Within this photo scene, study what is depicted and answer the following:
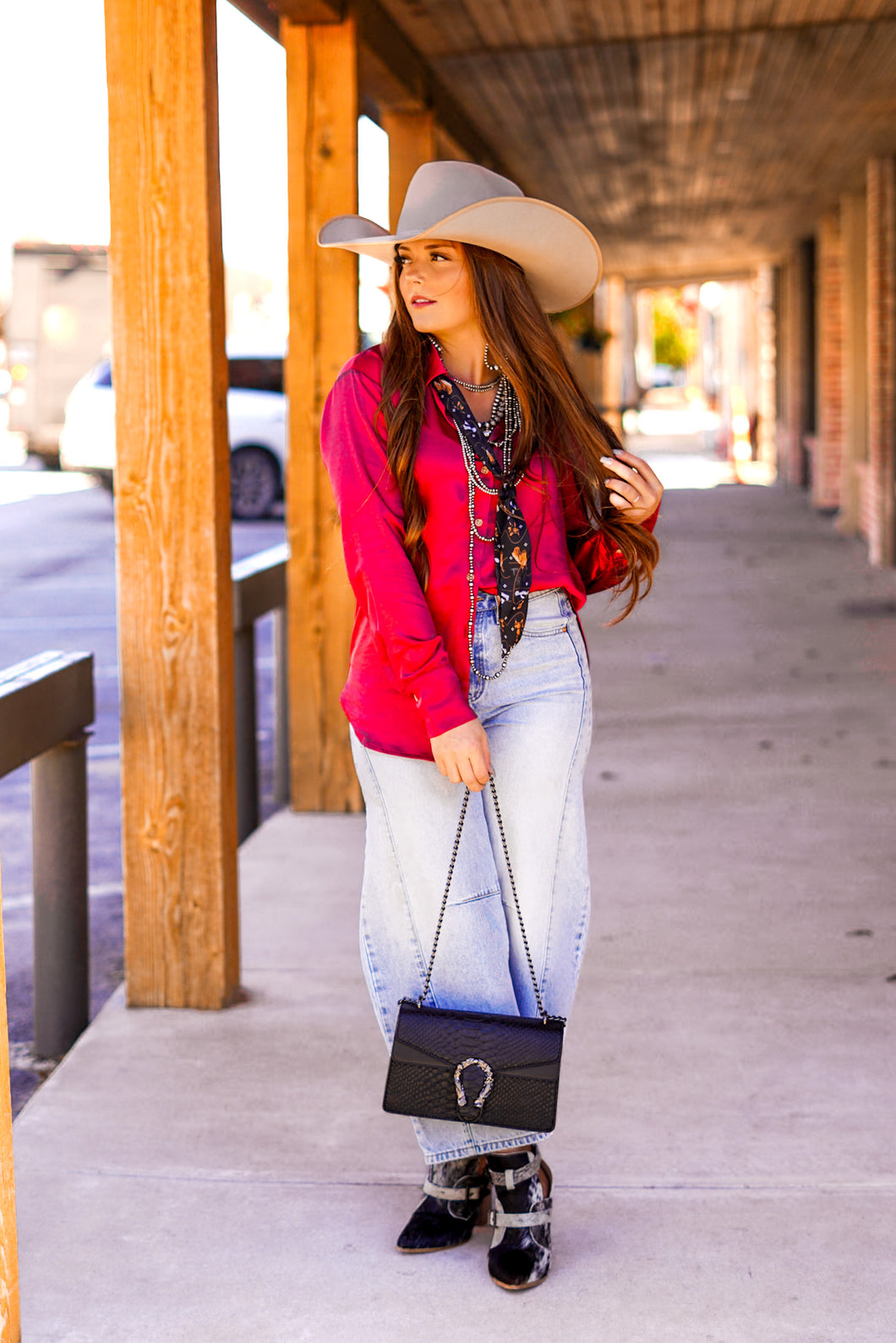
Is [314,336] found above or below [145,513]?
above

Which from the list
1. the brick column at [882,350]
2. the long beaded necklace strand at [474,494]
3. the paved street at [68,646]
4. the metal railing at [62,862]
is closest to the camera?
the long beaded necklace strand at [474,494]

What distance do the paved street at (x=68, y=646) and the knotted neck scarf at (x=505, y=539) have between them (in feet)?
6.46

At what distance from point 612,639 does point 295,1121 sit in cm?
691

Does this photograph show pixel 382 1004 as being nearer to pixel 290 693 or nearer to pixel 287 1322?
pixel 287 1322

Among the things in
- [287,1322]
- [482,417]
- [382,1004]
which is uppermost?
[482,417]

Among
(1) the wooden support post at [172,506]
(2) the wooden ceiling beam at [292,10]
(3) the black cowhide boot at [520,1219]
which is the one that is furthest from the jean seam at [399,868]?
(2) the wooden ceiling beam at [292,10]

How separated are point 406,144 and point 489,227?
4.79 m

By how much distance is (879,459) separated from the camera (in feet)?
42.5

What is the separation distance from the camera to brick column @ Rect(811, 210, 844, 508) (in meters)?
17.2

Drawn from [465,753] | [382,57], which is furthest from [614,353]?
[465,753]

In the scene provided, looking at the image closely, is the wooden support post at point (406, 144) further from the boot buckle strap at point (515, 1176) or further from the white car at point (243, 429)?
the white car at point (243, 429)

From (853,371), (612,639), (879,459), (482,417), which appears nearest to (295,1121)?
(482,417)

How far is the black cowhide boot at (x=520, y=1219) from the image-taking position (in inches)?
109

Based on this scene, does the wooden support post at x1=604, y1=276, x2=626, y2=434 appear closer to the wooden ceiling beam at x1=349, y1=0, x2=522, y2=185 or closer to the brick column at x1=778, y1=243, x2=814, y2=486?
the brick column at x1=778, y1=243, x2=814, y2=486
